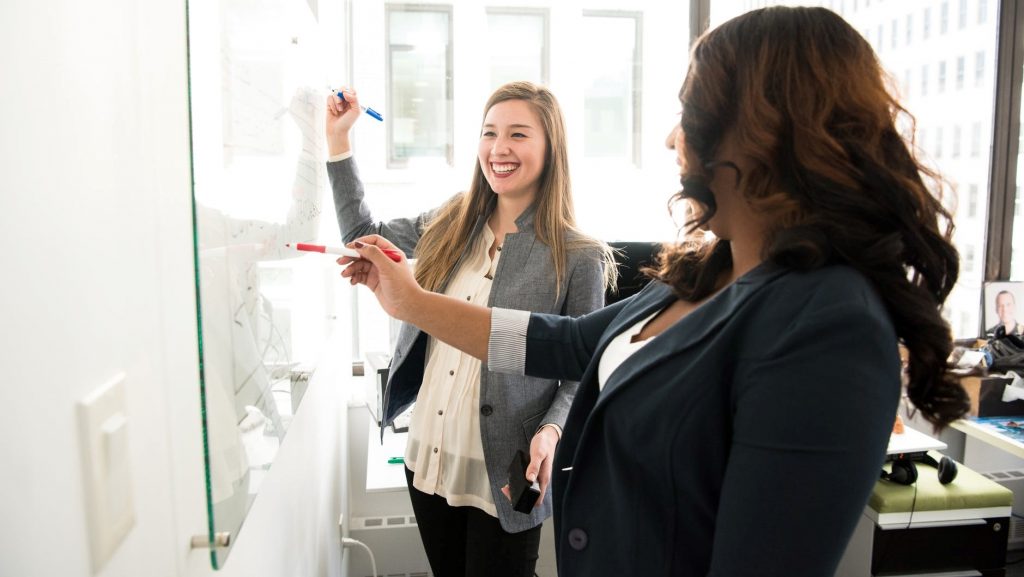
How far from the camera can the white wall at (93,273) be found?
0.34 metres

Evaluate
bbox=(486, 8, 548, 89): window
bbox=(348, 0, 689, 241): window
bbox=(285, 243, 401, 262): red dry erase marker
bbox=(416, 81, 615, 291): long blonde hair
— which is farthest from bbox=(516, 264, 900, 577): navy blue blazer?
bbox=(486, 8, 548, 89): window

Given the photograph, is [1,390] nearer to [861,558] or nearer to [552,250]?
[552,250]

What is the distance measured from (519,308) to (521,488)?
1.26 ft

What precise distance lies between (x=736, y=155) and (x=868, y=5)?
9.43 feet

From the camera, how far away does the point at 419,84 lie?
271 cm

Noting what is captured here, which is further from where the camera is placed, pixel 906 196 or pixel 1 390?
pixel 906 196

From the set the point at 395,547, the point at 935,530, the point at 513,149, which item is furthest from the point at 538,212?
the point at 935,530

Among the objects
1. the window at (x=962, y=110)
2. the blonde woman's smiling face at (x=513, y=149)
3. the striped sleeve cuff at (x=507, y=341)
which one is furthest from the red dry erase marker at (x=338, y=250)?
the window at (x=962, y=110)

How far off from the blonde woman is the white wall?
818 mm

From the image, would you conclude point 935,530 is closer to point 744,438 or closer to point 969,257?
point 969,257

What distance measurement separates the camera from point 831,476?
1.90 ft

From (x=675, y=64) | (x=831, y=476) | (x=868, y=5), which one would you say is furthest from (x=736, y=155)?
(x=868, y=5)

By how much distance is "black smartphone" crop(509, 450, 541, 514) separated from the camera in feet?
4.02

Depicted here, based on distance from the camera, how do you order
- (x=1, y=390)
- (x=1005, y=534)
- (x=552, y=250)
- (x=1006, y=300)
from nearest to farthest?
(x=1, y=390)
(x=552, y=250)
(x=1005, y=534)
(x=1006, y=300)
